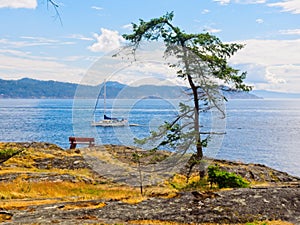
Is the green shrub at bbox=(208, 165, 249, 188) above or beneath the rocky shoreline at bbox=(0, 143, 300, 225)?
beneath

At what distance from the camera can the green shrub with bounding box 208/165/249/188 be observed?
21703 millimetres

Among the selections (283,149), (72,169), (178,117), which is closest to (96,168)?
(72,169)

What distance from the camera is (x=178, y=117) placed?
27484 mm

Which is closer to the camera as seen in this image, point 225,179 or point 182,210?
point 182,210

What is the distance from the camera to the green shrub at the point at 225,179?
71.2 ft

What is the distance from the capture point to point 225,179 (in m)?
22.1

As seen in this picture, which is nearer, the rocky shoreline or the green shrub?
the rocky shoreline

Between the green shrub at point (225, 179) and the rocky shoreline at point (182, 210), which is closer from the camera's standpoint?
the rocky shoreline at point (182, 210)

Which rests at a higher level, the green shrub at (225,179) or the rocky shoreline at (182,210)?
the rocky shoreline at (182,210)

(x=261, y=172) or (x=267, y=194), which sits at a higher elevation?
(x=267, y=194)

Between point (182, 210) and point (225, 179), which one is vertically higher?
point (182, 210)

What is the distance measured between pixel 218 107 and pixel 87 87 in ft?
35.5

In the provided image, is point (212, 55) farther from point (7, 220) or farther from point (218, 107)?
point (7, 220)

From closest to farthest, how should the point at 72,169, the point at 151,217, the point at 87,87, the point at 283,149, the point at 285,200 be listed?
the point at 151,217 → the point at 285,200 → the point at 87,87 → the point at 72,169 → the point at 283,149
